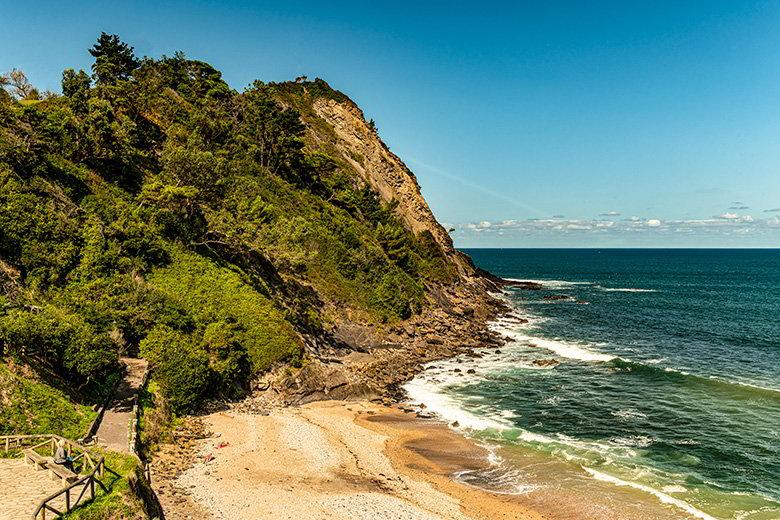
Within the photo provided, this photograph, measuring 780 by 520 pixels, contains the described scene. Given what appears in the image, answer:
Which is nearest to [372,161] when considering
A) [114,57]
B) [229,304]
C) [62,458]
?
[114,57]

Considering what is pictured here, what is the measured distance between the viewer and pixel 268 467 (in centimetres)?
2519

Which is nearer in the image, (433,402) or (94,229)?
(94,229)

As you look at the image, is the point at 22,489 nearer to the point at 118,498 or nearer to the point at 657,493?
the point at 118,498

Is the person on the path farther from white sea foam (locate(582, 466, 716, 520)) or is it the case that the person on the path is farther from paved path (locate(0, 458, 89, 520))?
white sea foam (locate(582, 466, 716, 520))

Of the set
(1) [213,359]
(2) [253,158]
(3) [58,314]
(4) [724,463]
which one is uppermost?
(2) [253,158]

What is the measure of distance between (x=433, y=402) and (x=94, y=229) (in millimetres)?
30174

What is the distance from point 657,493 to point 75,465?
1092 inches

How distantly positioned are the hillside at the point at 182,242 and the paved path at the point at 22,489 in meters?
3.49

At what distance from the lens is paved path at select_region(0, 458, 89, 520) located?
49.8 ft

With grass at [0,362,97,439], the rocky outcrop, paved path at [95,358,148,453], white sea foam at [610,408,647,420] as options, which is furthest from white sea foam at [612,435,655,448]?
the rocky outcrop

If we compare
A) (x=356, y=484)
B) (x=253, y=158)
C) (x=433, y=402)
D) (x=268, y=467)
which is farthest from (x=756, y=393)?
(x=253, y=158)

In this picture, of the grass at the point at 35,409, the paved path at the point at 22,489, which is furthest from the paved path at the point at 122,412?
the paved path at the point at 22,489

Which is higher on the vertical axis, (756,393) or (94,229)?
(94,229)

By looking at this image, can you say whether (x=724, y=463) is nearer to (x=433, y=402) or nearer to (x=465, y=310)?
(x=433, y=402)
